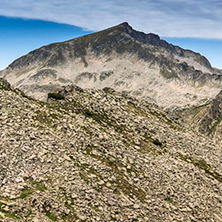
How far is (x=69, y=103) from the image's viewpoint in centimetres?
4441

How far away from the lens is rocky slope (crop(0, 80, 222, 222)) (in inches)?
969

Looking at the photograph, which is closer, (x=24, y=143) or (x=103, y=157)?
(x=24, y=143)

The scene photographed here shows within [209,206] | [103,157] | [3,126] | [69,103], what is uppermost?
[69,103]

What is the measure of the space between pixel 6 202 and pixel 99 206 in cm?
841

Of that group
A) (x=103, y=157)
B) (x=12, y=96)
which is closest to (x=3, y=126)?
(x=12, y=96)

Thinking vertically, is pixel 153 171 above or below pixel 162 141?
below

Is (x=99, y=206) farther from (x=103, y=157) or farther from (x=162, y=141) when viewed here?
(x=162, y=141)

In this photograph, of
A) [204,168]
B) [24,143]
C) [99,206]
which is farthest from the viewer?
[204,168]

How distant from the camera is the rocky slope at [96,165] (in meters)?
24.6

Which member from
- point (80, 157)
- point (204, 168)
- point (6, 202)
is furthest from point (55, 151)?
point (204, 168)

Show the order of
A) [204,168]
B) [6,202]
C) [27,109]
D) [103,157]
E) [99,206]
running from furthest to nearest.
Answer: [204,168] < [27,109] < [103,157] < [99,206] < [6,202]

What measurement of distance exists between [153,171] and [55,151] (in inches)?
511

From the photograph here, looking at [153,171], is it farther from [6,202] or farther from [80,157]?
[6,202]

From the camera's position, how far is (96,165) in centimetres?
3098
